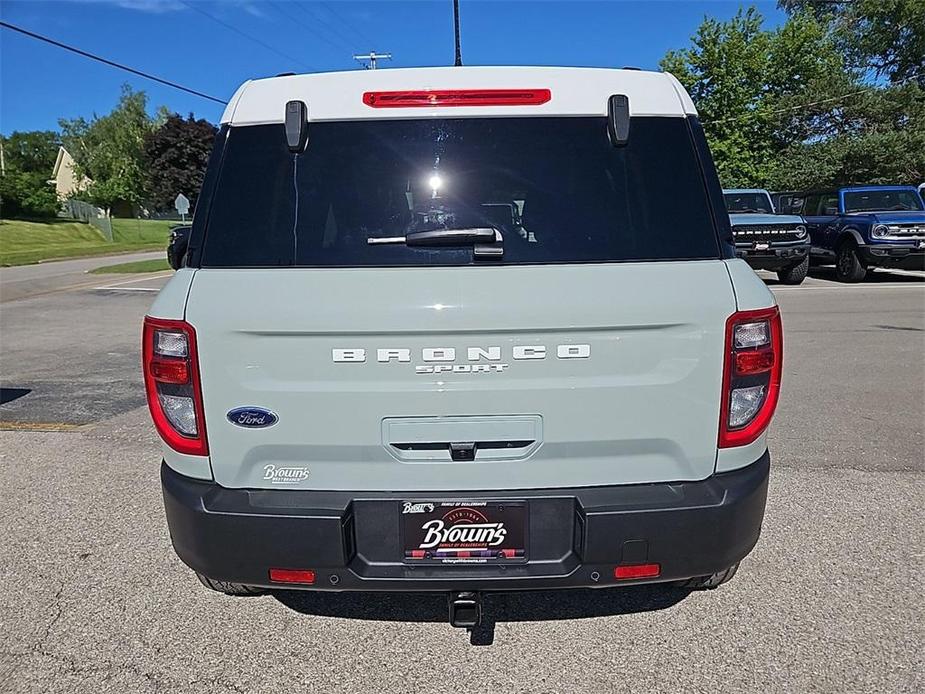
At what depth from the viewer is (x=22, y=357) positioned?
8602 millimetres

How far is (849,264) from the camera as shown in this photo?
593 inches

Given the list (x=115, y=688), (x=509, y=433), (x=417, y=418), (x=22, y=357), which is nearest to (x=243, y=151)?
(x=417, y=418)

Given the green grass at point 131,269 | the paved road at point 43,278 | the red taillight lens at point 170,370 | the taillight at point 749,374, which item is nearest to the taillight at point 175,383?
the red taillight lens at point 170,370

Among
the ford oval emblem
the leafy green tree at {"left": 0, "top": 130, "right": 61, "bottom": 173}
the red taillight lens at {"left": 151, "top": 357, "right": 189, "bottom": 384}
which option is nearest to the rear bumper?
Result: the ford oval emblem

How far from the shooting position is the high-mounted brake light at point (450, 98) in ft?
7.77

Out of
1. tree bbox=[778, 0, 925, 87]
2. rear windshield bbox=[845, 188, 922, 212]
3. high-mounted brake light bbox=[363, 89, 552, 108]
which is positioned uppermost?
tree bbox=[778, 0, 925, 87]

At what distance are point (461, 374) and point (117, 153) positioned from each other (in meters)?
80.1

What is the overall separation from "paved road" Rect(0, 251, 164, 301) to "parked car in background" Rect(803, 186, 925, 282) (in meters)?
17.8

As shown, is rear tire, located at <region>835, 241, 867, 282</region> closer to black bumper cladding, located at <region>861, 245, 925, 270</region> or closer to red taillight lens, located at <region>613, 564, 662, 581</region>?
black bumper cladding, located at <region>861, 245, 925, 270</region>

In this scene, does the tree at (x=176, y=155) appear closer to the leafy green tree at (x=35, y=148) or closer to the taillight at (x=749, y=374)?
the leafy green tree at (x=35, y=148)

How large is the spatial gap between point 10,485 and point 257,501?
312cm

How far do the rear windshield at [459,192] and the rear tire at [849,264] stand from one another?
48.0 ft

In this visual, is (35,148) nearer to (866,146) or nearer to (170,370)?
(866,146)

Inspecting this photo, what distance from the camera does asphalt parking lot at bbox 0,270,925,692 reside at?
2502mm
